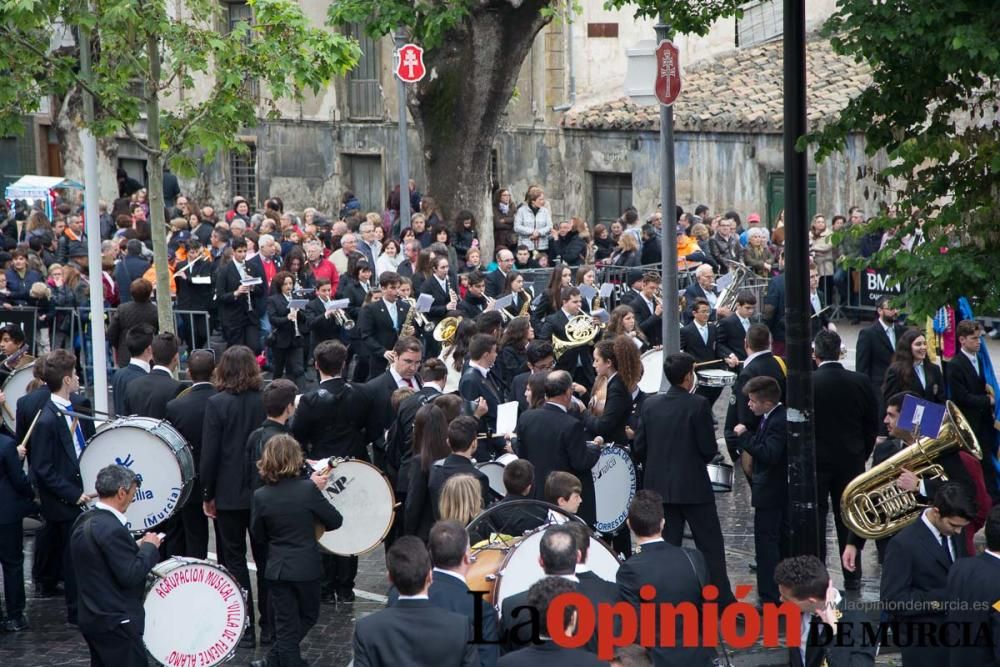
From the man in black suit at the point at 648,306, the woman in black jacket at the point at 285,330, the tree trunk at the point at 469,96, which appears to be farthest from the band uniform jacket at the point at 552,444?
the tree trunk at the point at 469,96

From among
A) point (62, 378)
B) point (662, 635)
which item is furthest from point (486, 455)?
point (662, 635)

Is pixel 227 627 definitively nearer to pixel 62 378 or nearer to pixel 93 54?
pixel 62 378

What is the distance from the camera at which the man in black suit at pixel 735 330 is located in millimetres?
14250

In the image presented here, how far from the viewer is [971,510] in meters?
7.65

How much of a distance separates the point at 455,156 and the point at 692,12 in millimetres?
11198

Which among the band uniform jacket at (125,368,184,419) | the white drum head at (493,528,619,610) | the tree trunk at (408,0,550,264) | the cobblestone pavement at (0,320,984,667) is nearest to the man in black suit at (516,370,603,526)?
the cobblestone pavement at (0,320,984,667)

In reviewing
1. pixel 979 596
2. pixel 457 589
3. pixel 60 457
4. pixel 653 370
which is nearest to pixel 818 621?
pixel 979 596

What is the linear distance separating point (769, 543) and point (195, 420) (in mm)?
4154

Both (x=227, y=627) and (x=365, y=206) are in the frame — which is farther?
(x=365, y=206)

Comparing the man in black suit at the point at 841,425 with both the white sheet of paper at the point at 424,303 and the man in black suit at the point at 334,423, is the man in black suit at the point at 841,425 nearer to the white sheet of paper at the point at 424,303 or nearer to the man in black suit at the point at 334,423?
the man in black suit at the point at 334,423

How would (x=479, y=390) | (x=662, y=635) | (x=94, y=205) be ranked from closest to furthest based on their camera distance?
(x=662, y=635), (x=479, y=390), (x=94, y=205)

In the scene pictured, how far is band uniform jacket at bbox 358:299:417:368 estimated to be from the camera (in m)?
16.0

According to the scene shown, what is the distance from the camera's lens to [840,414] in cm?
1091

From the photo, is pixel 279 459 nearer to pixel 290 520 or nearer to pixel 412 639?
pixel 290 520
